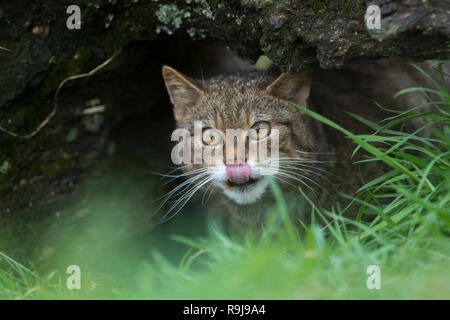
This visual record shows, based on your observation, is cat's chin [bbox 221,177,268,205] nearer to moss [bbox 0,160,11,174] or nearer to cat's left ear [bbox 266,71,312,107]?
cat's left ear [bbox 266,71,312,107]

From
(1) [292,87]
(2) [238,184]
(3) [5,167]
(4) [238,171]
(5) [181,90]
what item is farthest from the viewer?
(3) [5,167]

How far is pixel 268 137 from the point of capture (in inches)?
125

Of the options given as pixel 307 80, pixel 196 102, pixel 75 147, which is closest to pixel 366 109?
pixel 307 80

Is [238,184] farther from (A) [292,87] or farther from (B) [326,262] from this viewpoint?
(B) [326,262]

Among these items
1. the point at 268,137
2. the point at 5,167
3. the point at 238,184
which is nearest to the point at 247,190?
the point at 238,184

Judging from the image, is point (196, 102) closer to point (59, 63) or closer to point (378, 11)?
point (59, 63)

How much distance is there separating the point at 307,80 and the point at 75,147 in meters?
2.28

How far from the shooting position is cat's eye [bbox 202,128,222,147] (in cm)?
323

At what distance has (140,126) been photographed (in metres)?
5.38

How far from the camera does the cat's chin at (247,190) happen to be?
3.12m

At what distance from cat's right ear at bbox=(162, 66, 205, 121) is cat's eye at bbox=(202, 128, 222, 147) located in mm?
323

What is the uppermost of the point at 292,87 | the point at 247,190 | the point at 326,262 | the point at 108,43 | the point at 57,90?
the point at 108,43

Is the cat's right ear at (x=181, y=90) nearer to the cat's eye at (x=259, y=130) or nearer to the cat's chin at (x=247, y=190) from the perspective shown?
the cat's eye at (x=259, y=130)

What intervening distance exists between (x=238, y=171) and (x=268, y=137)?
35 cm
